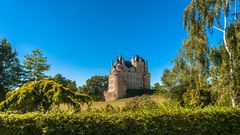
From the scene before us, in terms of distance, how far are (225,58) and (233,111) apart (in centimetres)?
555

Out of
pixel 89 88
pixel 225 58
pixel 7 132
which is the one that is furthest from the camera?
pixel 89 88

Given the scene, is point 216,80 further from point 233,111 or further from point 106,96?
point 106,96

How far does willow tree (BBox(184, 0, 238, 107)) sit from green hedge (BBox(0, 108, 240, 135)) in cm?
519

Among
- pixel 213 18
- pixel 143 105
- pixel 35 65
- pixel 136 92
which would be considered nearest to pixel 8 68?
pixel 35 65

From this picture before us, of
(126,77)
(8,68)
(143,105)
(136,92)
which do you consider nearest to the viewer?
(143,105)

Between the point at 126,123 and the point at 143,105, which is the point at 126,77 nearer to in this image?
the point at 143,105

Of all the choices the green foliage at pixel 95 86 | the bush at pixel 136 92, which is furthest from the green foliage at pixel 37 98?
the green foliage at pixel 95 86

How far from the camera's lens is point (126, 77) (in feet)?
314

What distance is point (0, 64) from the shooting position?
35781 millimetres

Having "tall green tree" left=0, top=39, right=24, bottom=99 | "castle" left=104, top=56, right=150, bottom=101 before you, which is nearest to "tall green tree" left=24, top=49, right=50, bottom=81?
"tall green tree" left=0, top=39, right=24, bottom=99

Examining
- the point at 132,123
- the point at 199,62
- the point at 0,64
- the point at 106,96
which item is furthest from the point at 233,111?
the point at 106,96

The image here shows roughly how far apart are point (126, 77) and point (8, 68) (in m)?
61.6

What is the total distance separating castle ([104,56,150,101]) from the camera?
86000mm

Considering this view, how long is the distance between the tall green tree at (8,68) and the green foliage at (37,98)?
22720 millimetres
